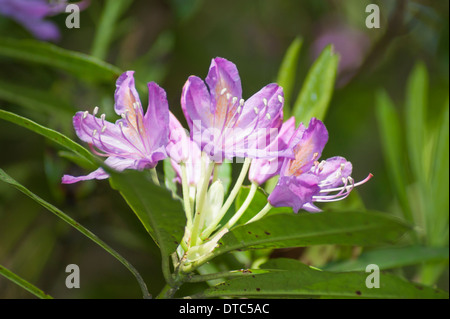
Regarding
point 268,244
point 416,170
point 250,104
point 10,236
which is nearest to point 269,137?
point 250,104

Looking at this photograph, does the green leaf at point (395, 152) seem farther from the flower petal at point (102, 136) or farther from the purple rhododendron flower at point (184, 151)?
the flower petal at point (102, 136)

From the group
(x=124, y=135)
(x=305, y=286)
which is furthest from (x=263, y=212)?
(x=124, y=135)

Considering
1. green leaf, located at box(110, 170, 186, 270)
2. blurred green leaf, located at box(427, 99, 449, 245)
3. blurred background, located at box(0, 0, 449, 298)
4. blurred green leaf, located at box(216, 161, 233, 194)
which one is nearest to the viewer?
green leaf, located at box(110, 170, 186, 270)

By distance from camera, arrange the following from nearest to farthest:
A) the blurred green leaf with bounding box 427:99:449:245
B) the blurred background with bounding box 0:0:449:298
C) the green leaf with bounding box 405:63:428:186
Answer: the blurred green leaf with bounding box 427:99:449:245
the green leaf with bounding box 405:63:428:186
the blurred background with bounding box 0:0:449:298

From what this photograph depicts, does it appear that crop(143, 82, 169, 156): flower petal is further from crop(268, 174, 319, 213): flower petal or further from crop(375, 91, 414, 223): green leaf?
crop(375, 91, 414, 223): green leaf

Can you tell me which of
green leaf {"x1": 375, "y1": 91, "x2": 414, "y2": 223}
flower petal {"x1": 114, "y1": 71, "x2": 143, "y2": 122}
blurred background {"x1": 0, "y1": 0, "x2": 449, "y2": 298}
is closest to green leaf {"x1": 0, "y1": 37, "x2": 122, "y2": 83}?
blurred background {"x1": 0, "y1": 0, "x2": 449, "y2": 298}

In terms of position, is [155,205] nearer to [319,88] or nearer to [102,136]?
[102,136]
